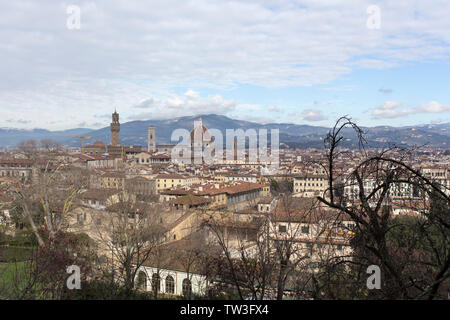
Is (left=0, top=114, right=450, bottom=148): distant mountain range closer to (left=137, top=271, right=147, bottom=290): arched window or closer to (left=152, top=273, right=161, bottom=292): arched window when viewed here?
(left=152, top=273, right=161, bottom=292): arched window

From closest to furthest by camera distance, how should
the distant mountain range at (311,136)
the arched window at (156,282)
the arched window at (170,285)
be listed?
the distant mountain range at (311,136)
the arched window at (156,282)
the arched window at (170,285)

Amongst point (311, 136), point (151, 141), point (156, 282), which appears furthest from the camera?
point (151, 141)

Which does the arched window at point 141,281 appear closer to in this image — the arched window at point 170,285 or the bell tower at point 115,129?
the arched window at point 170,285

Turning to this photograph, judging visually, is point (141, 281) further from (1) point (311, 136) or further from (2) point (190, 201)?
(1) point (311, 136)

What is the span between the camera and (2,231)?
722 inches

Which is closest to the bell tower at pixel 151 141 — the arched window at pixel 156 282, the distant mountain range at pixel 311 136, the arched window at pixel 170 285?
the distant mountain range at pixel 311 136

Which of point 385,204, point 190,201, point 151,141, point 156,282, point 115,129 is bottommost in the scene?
point 190,201

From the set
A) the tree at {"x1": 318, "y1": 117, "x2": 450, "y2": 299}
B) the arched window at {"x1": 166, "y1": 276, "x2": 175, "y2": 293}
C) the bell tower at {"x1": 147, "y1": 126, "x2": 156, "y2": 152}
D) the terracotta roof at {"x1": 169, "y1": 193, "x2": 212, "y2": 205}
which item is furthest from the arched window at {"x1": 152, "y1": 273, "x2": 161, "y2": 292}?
the bell tower at {"x1": 147, "y1": 126, "x2": 156, "y2": 152}

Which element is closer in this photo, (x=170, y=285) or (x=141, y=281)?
(x=141, y=281)

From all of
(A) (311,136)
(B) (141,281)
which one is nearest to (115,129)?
(A) (311,136)

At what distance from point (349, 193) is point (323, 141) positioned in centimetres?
50

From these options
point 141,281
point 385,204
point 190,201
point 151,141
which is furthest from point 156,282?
point 151,141

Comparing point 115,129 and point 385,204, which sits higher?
point 115,129

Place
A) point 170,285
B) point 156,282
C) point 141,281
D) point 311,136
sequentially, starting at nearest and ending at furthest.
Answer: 1. point 156,282
2. point 141,281
3. point 170,285
4. point 311,136
